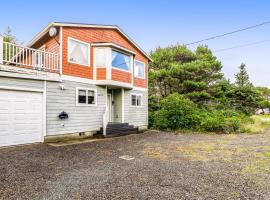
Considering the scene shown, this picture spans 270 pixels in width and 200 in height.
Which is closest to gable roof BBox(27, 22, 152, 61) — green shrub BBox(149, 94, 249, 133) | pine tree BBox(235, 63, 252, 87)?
green shrub BBox(149, 94, 249, 133)

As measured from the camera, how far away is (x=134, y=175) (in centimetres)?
489

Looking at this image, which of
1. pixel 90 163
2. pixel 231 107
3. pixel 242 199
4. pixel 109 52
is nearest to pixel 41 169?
pixel 90 163

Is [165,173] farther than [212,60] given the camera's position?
No

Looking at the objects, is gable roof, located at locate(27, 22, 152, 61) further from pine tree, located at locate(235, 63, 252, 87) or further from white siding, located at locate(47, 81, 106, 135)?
pine tree, located at locate(235, 63, 252, 87)

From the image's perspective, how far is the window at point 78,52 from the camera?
11.0 meters

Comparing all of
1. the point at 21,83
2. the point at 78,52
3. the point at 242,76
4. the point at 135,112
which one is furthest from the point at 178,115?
the point at 242,76

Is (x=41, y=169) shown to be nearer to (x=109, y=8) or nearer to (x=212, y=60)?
(x=109, y=8)

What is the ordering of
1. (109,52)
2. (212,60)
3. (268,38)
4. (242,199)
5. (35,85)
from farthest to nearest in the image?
1. (212,60)
2. (268,38)
3. (109,52)
4. (35,85)
5. (242,199)

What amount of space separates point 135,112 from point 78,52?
6.01 m

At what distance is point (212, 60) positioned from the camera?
24922 millimetres

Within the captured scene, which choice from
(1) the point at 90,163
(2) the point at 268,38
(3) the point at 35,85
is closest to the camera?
(1) the point at 90,163

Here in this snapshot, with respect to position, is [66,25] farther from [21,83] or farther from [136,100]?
[136,100]

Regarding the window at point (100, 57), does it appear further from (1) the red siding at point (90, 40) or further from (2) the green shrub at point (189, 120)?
(2) the green shrub at point (189, 120)

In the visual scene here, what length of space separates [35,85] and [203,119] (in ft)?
37.1
